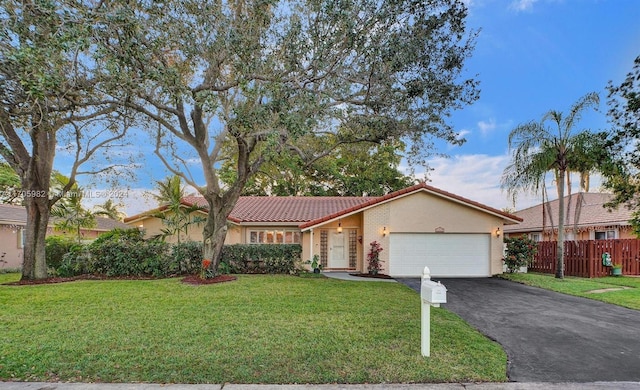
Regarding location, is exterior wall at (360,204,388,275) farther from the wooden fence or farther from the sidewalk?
the sidewalk

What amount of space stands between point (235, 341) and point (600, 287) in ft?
43.5

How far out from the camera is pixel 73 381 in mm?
4297

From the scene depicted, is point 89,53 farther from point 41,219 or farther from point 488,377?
point 488,377

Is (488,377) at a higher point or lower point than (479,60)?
lower

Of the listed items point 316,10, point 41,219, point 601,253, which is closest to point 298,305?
point 316,10

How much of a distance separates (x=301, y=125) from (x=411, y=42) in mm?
4033

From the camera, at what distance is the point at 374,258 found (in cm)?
1546

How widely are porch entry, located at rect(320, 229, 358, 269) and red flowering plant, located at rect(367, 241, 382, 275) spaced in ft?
7.29

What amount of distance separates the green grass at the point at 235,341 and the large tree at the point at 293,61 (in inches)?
188

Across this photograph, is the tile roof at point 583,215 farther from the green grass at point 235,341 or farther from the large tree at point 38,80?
the large tree at point 38,80

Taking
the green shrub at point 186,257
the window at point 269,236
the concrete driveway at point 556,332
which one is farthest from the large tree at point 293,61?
the window at point 269,236

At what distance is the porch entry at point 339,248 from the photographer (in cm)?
1777

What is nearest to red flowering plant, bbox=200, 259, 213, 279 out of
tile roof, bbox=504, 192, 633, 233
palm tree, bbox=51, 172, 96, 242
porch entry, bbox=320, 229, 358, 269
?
porch entry, bbox=320, 229, 358, 269

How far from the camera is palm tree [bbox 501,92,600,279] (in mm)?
13742
